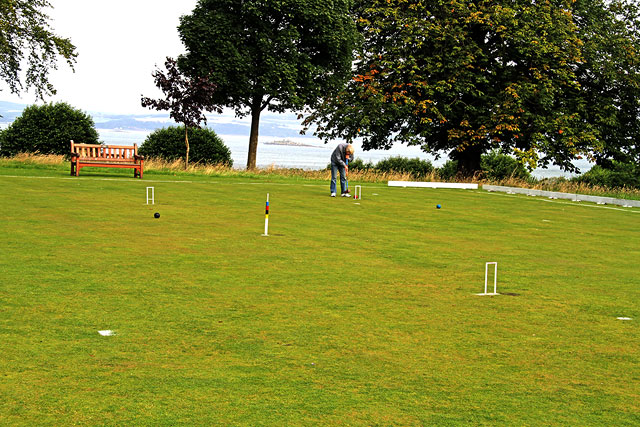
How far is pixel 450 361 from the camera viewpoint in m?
6.29

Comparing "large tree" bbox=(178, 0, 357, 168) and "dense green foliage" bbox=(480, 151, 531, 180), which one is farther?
"dense green foliage" bbox=(480, 151, 531, 180)

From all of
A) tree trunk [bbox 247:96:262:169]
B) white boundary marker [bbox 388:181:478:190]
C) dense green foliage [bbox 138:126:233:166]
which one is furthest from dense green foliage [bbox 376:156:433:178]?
white boundary marker [bbox 388:181:478:190]

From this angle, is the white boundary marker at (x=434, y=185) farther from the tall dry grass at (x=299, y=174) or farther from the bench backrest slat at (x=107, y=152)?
the bench backrest slat at (x=107, y=152)

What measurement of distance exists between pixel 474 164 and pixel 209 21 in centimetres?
1731

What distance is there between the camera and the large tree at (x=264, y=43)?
43031 millimetres

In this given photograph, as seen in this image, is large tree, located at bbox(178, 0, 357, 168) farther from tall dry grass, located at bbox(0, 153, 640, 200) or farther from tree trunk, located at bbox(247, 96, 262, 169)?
tall dry grass, located at bbox(0, 153, 640, 200)

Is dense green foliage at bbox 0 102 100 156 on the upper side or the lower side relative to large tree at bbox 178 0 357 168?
lower

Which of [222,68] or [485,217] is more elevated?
[222,68]

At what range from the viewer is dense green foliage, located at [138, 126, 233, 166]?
45.6m

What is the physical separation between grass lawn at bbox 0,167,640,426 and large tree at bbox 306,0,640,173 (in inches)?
960

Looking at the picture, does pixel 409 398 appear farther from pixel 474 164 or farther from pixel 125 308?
pixel 474 164

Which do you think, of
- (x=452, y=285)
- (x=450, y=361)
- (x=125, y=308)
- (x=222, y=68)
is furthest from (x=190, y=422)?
(x=222, y=68)

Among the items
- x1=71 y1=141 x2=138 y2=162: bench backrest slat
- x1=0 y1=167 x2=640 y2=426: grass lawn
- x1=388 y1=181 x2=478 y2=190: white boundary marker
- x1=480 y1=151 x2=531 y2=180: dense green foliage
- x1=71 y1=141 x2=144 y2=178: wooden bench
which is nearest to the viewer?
x1=0 y1=167 x2=640 y2=426: grass lawn

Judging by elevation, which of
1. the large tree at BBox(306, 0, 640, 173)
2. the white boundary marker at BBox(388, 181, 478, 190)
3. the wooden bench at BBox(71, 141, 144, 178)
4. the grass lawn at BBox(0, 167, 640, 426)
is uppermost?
the large tree at BBox(306, 0, 640, 173)
